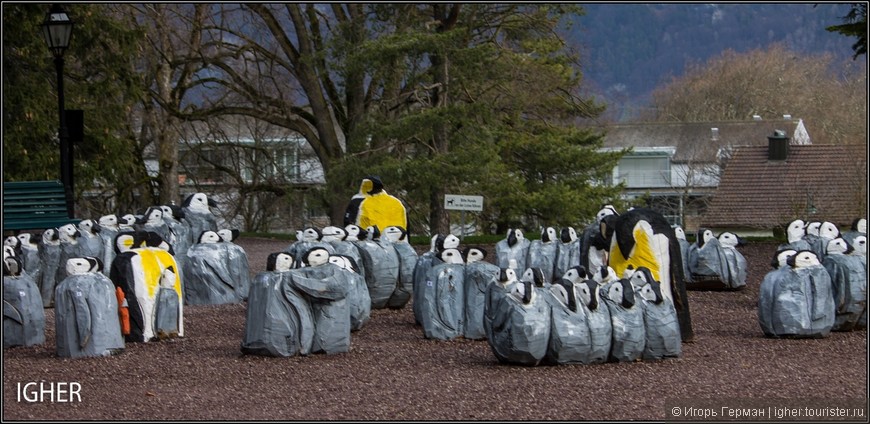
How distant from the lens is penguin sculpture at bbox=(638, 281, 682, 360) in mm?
11961

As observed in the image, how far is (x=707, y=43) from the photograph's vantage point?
484 feet

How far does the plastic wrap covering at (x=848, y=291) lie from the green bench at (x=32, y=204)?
1054 centimetres

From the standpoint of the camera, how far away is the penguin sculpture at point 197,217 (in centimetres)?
1892

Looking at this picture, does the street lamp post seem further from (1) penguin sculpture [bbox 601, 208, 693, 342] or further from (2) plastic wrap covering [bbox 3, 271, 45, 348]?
(1) penguin sculpture [bbox 601, 208, 693, 342]

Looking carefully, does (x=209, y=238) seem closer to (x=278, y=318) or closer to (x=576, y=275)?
(x=278, y=318)

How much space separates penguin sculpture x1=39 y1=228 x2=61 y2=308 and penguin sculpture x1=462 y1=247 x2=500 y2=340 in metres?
6.09

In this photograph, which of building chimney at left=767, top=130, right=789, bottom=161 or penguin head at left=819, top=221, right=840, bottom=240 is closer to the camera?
penguin head at left=819, top=221, right=840, bottom=240

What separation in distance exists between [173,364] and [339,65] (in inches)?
541

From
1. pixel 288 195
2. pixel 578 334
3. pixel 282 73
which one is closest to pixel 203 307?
pixel 578 334

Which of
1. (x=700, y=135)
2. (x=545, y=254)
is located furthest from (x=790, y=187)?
(x=700, y=135)

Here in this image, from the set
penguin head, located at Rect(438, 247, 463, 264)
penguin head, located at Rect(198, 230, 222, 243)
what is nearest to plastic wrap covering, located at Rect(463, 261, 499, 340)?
penguin head, located at Rect(438, 247, 463, 264)

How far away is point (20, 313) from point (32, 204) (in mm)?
A: 5985

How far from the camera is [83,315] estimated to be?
12.2 m

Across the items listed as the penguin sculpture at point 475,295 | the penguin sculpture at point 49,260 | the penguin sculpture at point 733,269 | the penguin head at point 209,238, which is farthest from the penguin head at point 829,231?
the penguin sculpture at point 49,260
